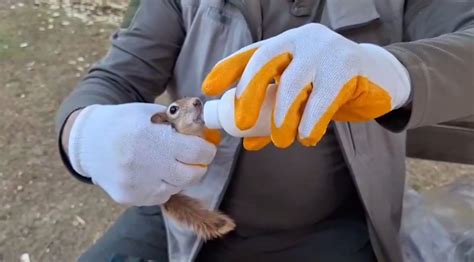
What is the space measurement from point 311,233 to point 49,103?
0.96 metres

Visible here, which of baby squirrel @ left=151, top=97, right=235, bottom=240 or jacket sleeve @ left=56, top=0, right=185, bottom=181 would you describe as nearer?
baby squirrel @ left=151, top=97, right=235, bottom=240

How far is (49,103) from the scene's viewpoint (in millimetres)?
1703

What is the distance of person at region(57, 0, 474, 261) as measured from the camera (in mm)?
729

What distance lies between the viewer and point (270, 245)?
0.90m

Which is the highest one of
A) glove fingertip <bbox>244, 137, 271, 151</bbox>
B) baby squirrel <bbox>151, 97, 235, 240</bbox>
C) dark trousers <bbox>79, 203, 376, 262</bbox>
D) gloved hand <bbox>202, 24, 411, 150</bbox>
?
gloved hand <bbox>202, 24, 411, 150</bbox>

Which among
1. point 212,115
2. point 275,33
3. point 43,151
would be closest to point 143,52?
point 275,33

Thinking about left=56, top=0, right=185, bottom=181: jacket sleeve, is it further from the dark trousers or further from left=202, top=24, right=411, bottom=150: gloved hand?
left=202, top=24, right=411, bottom=150: gloved hand

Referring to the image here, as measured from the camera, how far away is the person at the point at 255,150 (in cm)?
73

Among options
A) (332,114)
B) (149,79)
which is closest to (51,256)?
(149,79)

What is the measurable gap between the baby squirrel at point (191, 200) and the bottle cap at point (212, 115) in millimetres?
23

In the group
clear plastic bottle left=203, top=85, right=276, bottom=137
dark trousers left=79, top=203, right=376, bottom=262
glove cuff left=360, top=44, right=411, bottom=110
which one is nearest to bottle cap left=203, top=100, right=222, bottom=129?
clear plastic bottle left=203, top=85, right=276, bottom=137

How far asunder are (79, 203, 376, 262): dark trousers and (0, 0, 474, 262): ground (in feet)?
1.60

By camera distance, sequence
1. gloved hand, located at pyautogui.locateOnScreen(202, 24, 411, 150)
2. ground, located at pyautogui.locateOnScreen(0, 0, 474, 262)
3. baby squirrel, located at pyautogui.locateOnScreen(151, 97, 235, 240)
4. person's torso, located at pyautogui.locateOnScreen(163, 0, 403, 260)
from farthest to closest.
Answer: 1. ground, located at pyautogui.locateOnScreen(0, 0, 474, 262)
2. person's torso, located at pyautogui.locateOnScreen(163, 0, 403, 260)
3. baby squirrel, located at pyautogui.locateOnScreen(151, 97, 235, 240)
4. gloved hand, located at pyautogui.locateOnScreen(202, 24, 411, 150)

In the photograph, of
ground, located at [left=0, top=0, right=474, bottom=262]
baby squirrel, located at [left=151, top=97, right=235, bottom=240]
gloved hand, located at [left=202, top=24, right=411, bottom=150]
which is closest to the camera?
gloved hand, located at [left=202, top=24, right=411, bottom=150]
